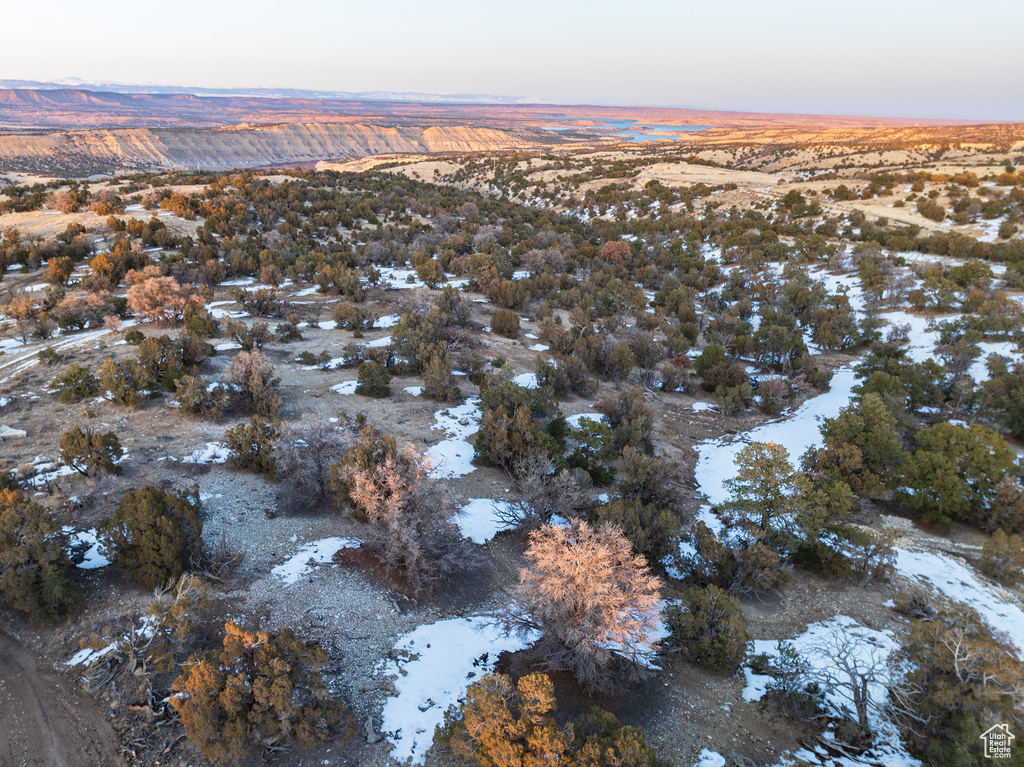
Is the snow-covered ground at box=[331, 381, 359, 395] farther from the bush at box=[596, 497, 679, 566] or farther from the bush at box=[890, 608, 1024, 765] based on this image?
the bush at box=[890, 608, 1024, 765]

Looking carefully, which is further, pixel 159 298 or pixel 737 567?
pixel 159 298

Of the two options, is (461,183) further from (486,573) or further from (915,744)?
(915,744)

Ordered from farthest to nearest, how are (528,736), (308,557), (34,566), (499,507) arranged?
1. (499,507)
2. (308,557)
3. (34,566)
4. (528,736)

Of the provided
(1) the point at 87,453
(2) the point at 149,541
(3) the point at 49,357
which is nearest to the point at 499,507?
(2) the point at 149,541

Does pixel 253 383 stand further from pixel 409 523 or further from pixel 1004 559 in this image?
pixel 1004 559

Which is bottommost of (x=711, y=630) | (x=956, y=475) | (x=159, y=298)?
(x=711, y=630)

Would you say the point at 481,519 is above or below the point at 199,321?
below
